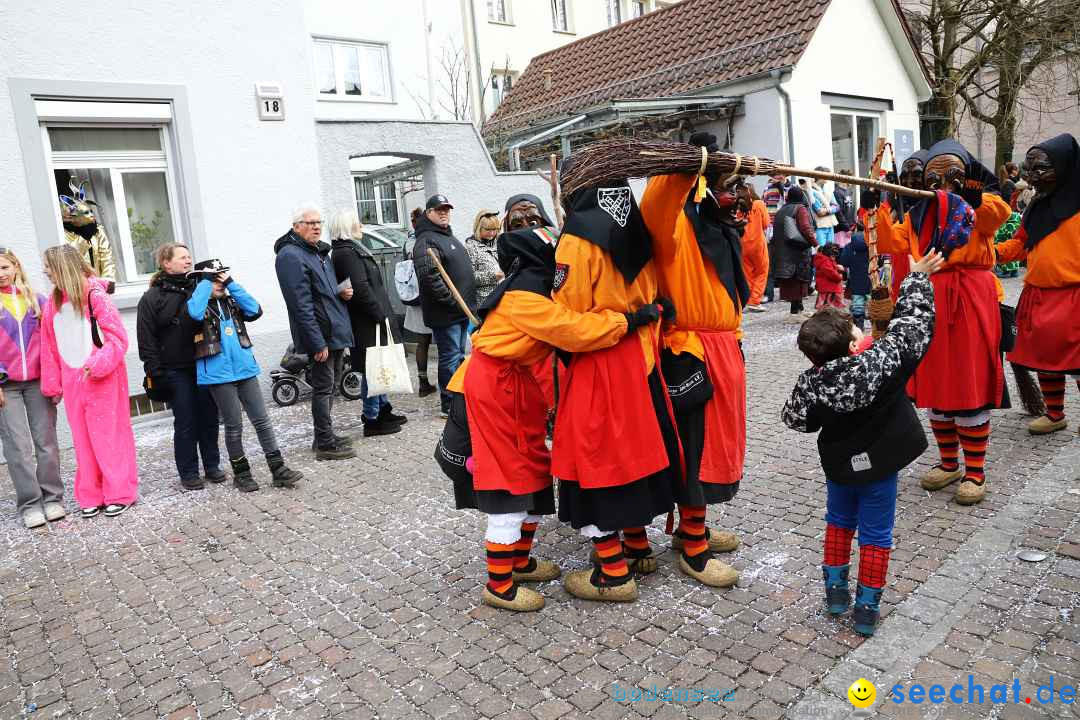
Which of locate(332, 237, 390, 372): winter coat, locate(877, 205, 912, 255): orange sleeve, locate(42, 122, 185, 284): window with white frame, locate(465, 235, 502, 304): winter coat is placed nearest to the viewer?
locate(877, 205, 912, 255): orange sleeve

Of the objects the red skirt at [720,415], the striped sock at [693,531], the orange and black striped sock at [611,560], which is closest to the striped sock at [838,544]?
the red skirt at [720,415]

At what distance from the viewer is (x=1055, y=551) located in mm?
3834

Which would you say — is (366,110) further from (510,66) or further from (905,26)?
(905,26)

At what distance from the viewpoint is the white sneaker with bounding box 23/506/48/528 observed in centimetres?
529

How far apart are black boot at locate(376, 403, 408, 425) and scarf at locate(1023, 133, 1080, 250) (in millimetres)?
5114

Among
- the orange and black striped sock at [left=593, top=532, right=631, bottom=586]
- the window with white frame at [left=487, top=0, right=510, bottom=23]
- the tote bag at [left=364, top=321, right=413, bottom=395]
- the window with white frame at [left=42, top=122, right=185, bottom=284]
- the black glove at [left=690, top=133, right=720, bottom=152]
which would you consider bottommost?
the orange and black striped sock at [left=593, top=532, right=631, bottom=586]

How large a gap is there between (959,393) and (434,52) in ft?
57.2

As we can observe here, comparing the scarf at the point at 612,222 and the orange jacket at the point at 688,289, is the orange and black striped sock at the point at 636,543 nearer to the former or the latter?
the orange jacket at the point at 688,289

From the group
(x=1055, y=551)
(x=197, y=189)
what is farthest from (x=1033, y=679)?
(x=197, y=189)

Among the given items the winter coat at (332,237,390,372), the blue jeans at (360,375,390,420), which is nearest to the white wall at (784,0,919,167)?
the winter coat at (332,237,390,372)

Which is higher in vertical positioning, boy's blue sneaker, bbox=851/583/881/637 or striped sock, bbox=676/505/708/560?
striped sock, bbox=676/505/708/560

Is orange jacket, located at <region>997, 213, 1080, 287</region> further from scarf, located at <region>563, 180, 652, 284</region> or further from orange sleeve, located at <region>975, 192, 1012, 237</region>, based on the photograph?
scarf, located at <region>563, 180, 652, 284</region>

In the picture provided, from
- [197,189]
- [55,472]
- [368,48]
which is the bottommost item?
[55,472]

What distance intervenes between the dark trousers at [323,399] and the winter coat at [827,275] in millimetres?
6670
